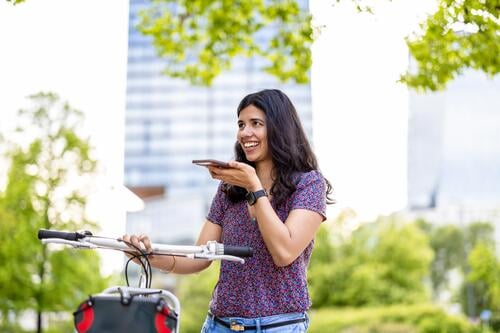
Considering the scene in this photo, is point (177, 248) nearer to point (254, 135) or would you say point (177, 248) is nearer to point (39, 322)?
point (254, 135)

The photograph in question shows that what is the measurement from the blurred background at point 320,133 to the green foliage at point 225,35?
2 centimetres

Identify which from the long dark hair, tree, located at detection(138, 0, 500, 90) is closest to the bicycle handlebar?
the long dark hair

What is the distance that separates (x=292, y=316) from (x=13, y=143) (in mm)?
12468

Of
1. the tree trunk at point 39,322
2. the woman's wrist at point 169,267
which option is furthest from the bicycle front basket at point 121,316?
the tree trunk at point 39,322

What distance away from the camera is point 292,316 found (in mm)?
2395

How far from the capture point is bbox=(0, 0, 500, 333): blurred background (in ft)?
17.1

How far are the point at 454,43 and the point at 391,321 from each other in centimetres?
2013

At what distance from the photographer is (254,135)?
2.51 metres

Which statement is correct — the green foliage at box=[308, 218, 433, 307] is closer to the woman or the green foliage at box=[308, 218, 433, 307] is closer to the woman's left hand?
the woman

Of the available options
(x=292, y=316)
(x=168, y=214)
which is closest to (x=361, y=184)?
(x=292, y=316)

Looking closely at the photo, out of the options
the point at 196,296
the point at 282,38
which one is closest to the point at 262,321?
the point at 282,38

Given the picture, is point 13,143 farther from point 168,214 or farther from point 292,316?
point 168,214

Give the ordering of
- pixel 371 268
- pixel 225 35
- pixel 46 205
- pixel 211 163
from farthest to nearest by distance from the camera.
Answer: pixel 371 268
pixel 46 205
pixel 225 35
pixel 211 163

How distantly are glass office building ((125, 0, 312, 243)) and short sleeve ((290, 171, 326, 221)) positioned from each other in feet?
254
